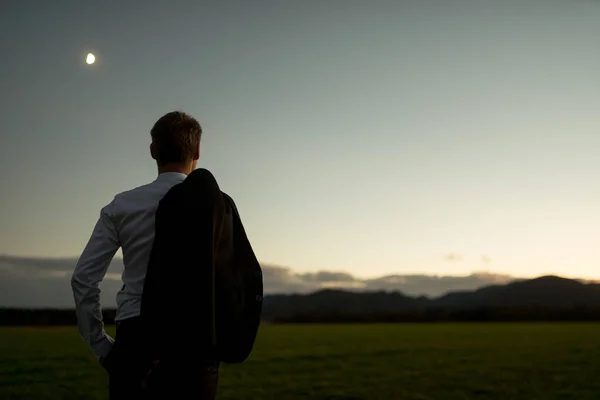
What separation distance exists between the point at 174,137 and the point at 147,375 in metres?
1.19

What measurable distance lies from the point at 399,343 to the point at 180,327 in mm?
26351

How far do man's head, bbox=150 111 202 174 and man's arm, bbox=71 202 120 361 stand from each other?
0.37 meters

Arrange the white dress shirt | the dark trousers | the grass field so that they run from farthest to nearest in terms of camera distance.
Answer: the grass field < the white dress shirt < the dark trousers

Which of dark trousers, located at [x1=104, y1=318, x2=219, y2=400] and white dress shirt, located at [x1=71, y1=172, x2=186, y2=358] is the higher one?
white dress shirt, located at [x1=71, y1=172, x2=186, y2=358]

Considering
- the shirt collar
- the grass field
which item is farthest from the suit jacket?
the grass field

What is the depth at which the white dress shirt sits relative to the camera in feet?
10.9

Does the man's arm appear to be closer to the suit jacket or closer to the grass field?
the suit jacket

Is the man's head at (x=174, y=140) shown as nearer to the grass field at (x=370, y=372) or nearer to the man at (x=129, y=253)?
the man at (x=129, y=253)

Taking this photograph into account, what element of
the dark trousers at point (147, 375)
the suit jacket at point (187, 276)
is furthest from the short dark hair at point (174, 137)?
the dark trousers at point (147, 375)

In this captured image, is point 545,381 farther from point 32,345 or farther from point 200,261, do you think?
point 32,345

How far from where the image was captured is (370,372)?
18.0 m

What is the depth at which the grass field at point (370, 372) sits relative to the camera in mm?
14543

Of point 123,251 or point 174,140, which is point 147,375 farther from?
point 174,140

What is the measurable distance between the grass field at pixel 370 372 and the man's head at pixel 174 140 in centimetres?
1142
